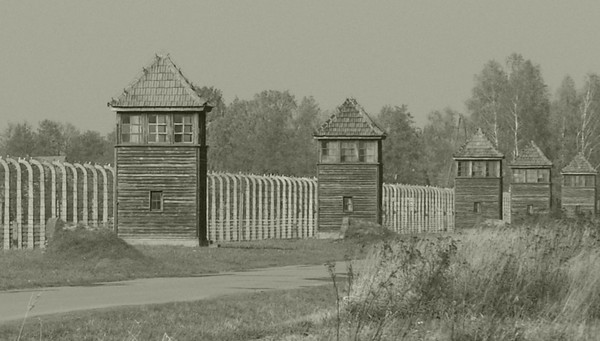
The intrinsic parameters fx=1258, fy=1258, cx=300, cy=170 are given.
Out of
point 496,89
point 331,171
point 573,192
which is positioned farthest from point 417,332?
point 496,89

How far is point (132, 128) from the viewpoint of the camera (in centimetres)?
4319

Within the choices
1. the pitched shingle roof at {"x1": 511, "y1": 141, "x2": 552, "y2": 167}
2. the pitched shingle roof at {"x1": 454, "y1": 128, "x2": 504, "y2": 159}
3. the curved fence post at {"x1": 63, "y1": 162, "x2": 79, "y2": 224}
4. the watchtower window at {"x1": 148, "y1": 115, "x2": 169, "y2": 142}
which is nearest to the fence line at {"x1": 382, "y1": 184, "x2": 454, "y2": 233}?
the pitched shingle roof at {"x1": 454, "y1": 128, "x2": 504, "y2": 159}

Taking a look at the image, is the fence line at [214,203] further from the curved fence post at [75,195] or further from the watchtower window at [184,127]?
the watchtower window at [184,127]

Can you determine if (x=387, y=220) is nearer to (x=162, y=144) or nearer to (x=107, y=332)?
(x=162, y=144)

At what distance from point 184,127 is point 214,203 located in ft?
28.2

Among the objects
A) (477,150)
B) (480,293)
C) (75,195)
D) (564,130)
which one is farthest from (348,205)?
(564,130)

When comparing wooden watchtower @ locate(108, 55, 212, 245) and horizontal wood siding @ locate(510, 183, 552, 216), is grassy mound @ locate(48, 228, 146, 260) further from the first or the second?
horizontal wood siding @ locate(510, 183, 552, 216)

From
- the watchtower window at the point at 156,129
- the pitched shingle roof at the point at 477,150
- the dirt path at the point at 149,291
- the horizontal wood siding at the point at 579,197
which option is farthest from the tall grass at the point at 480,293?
the horizontal wood siding at the point at 579,197

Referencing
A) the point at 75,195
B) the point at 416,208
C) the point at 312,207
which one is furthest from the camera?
the point at 416,208

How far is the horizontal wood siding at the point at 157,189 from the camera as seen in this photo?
42719 mm

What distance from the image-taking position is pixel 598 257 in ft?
71.3

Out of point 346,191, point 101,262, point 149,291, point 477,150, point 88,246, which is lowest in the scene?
point 149,291

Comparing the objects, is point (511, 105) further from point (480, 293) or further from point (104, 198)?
point (480, 293)

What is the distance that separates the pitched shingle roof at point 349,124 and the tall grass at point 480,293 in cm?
3443
